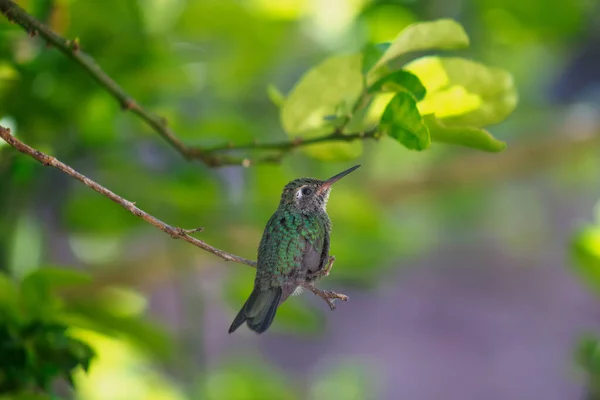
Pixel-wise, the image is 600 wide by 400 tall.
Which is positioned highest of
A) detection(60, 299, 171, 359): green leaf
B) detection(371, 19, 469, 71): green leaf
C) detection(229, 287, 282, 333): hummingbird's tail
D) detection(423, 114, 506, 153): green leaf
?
detection(371, 19, 469, 71): green leaf

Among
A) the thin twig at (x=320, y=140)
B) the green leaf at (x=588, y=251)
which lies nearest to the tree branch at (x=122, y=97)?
the thin twig at (x=320, y=140)

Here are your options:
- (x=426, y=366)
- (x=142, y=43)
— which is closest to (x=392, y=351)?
(x=426, y=366)

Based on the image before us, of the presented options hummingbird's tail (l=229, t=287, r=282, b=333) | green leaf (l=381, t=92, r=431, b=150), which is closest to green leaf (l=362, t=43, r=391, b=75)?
green leaf (l=381, t=92, r=431, b=150)

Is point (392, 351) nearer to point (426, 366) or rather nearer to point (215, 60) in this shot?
point (426, 366)

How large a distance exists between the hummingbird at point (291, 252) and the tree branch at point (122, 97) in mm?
109

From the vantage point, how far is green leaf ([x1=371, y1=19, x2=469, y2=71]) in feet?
3.94

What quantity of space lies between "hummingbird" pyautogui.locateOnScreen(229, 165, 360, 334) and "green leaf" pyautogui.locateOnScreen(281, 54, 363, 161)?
0.19 feet

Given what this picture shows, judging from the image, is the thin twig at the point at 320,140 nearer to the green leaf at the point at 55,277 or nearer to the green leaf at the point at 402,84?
the green leaf at the point at 402,84

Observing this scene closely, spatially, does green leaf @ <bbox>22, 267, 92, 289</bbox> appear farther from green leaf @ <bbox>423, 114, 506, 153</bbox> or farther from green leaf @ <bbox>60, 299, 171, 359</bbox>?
green leaf @ <bbox>423, 114, 506, 153</bbox>

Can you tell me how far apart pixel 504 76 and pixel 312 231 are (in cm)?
46

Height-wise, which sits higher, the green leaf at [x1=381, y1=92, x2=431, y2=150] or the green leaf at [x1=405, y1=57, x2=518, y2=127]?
the green leaf at [x1=405, y1=57, x2=518, y2=127]

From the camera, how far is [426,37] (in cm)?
123

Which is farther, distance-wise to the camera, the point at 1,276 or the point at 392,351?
the point at 392,351

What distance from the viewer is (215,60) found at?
104 inches
